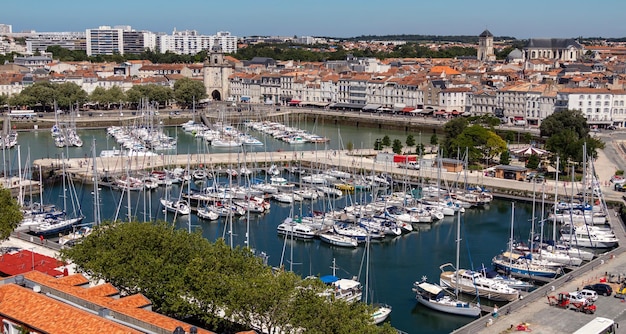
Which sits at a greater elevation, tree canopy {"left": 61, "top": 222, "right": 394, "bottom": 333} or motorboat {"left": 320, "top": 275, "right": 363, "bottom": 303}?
tree canopy {"left": 61, "top": 222, "right": 394, "bottom": 333}

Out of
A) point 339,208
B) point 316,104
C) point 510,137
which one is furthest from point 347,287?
point 316,104

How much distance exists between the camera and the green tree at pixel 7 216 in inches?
548

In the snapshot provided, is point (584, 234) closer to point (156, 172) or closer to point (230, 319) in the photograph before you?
point (230, 319)

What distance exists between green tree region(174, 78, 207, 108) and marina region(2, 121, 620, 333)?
1764cm

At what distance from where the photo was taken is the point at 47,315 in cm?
845

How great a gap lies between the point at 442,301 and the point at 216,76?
39.3 m

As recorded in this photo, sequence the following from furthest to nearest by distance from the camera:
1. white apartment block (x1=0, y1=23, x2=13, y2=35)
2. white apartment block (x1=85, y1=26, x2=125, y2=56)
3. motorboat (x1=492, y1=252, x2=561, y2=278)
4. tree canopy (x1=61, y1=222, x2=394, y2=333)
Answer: white apartment block (x1=0, y1=23, x2=13, y2=35)
white apartment block (x1=85, y1=26, x2=125, y2=56)
motorboat (x1=492, y1=252, x2=561, y2=278)
tree canopy (x1=61, y1=222, x2=394, y2=333)

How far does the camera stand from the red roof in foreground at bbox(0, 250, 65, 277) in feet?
39.2

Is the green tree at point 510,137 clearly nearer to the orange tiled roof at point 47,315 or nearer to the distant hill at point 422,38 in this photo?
the orange tiled roof at point 47,315

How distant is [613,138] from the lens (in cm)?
3366

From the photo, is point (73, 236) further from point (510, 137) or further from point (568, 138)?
point (510, 137)

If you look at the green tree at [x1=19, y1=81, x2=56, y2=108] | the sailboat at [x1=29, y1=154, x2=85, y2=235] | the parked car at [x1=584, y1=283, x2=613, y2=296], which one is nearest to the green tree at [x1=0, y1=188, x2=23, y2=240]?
the sailboat at [x1=29, y1=154, x2=85, y2=235]

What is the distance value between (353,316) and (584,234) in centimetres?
1050

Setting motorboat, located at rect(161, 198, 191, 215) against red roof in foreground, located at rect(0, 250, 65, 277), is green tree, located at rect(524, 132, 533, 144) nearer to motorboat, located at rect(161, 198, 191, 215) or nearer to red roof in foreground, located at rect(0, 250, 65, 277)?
motorboat, located at rect(161, 198, 191, 215)
